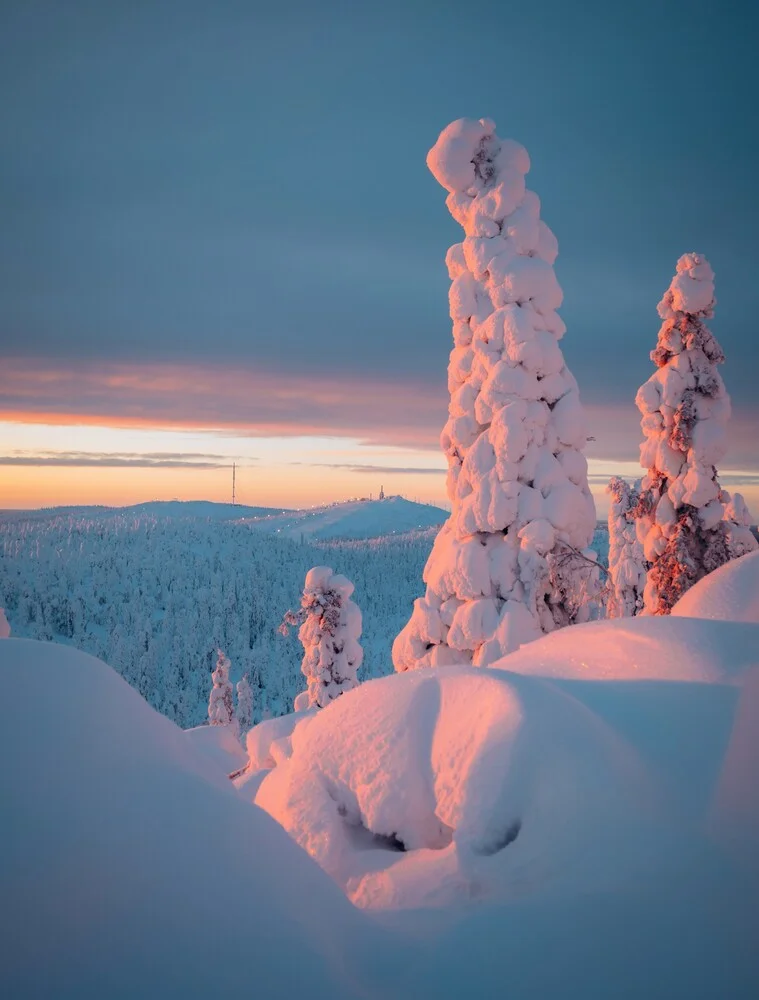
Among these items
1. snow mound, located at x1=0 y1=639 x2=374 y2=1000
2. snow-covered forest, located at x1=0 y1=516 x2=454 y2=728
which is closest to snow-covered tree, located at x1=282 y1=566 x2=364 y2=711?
snow mound, located at x1=0 y1=639 x2=374 y2=1000

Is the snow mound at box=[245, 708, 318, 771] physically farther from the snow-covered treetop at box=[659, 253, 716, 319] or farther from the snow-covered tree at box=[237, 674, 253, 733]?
the snow-covered tree at box=[237, 674, 253, 733]

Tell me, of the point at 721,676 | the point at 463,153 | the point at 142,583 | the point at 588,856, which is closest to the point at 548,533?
the point at 463,153

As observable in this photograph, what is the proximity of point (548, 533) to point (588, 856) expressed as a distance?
1001cm

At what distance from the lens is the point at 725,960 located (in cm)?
258

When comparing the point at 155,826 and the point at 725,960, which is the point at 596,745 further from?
the point at 155,826

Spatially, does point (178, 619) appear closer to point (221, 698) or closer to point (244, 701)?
point (244, 701)

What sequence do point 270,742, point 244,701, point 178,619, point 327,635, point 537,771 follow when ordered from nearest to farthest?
point 537,771 → point 270,742 → point 327,635 → point 244,701 → point 178,619

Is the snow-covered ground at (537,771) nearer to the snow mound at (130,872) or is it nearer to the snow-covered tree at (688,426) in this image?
the snow mound at (130,872)

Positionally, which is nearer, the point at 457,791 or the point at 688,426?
the point at 457,791

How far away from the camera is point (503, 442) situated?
43.2 feet

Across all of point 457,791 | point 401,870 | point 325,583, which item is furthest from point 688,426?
point 401,870

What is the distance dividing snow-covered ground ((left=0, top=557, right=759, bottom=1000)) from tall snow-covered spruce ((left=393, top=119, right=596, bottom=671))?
28.6 ft

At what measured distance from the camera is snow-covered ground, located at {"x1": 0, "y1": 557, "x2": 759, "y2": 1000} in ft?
7.94

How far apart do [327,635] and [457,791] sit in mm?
20054
